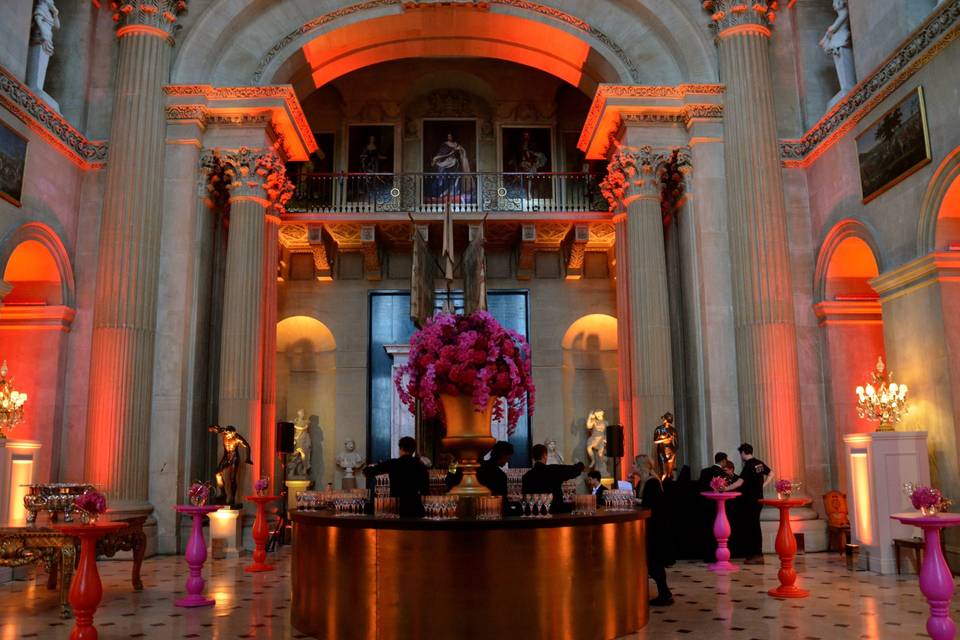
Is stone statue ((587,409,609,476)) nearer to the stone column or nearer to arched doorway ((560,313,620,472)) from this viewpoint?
arched doorway ((560,313,620,472))

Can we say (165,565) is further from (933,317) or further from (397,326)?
(933,317)

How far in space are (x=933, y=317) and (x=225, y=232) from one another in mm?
11166

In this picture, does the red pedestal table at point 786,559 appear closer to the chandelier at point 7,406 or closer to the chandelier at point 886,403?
the chandelier at point 886,403

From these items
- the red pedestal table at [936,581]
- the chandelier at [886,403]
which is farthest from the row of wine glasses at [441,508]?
the chandelier at [886,403]

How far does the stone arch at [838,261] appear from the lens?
12.2 meters

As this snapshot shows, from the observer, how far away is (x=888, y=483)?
9.38m

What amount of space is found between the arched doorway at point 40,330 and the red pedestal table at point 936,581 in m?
11.4

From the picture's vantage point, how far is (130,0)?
502 inches

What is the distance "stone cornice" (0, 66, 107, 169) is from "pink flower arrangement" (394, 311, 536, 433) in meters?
8.11

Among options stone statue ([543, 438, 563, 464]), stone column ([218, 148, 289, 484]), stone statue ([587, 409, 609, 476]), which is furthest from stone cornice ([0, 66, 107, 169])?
stone statue ([587, 409, 609, 476])

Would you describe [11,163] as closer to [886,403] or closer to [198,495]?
[198,495]

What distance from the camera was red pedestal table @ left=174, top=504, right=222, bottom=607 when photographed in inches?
298

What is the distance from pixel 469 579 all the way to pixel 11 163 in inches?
367

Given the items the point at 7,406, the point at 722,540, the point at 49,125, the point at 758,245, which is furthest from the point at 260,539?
the point at 758,245
